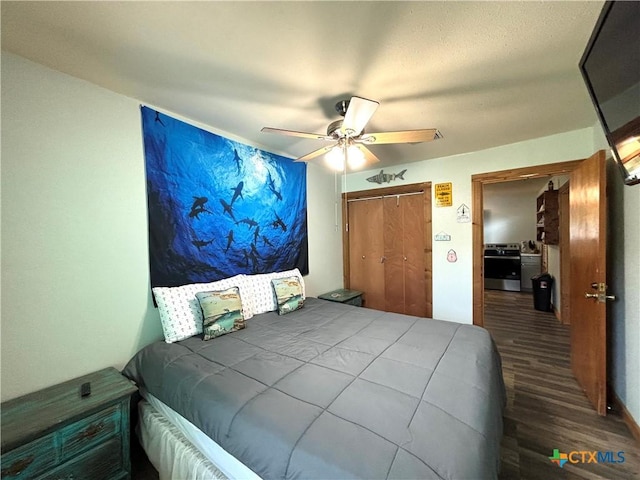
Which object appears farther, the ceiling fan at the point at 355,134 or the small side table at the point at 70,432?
the ceiling fan at the point at 355,134

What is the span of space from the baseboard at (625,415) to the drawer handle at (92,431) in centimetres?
335

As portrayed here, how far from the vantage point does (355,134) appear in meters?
1.86

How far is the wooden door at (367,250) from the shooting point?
3.90 m

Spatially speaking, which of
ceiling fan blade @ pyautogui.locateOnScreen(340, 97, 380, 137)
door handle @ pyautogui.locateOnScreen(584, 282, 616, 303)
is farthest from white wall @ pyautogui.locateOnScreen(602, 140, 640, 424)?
ceiling fan blade @ pyautogui.locateOnScreen(340, 97, 380, 137)

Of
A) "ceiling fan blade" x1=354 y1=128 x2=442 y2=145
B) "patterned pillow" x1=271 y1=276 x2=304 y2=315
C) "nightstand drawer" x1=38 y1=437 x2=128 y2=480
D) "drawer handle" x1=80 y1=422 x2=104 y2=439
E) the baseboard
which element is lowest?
the baseboard

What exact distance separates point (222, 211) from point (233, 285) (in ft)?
2.43

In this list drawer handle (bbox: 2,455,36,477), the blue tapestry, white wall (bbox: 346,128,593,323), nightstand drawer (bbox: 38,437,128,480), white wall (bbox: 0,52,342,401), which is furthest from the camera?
white wall (bbox: 346,128,593,323)

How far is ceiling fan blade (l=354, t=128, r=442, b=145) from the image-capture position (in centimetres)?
171

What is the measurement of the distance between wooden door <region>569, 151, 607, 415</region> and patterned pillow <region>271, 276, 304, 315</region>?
8.26 feet

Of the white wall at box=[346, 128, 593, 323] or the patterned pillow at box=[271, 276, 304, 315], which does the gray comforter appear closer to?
the patterned pillow at box=[271, 276, 304, 315]

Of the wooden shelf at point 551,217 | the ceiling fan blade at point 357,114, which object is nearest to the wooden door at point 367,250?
the ceiling fan blade at point 357,114

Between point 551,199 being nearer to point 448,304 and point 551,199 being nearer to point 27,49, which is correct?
point 448,304

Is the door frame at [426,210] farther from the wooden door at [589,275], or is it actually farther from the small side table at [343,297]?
the wooden door at [589,275]

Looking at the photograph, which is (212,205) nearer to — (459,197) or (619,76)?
(619,76)
